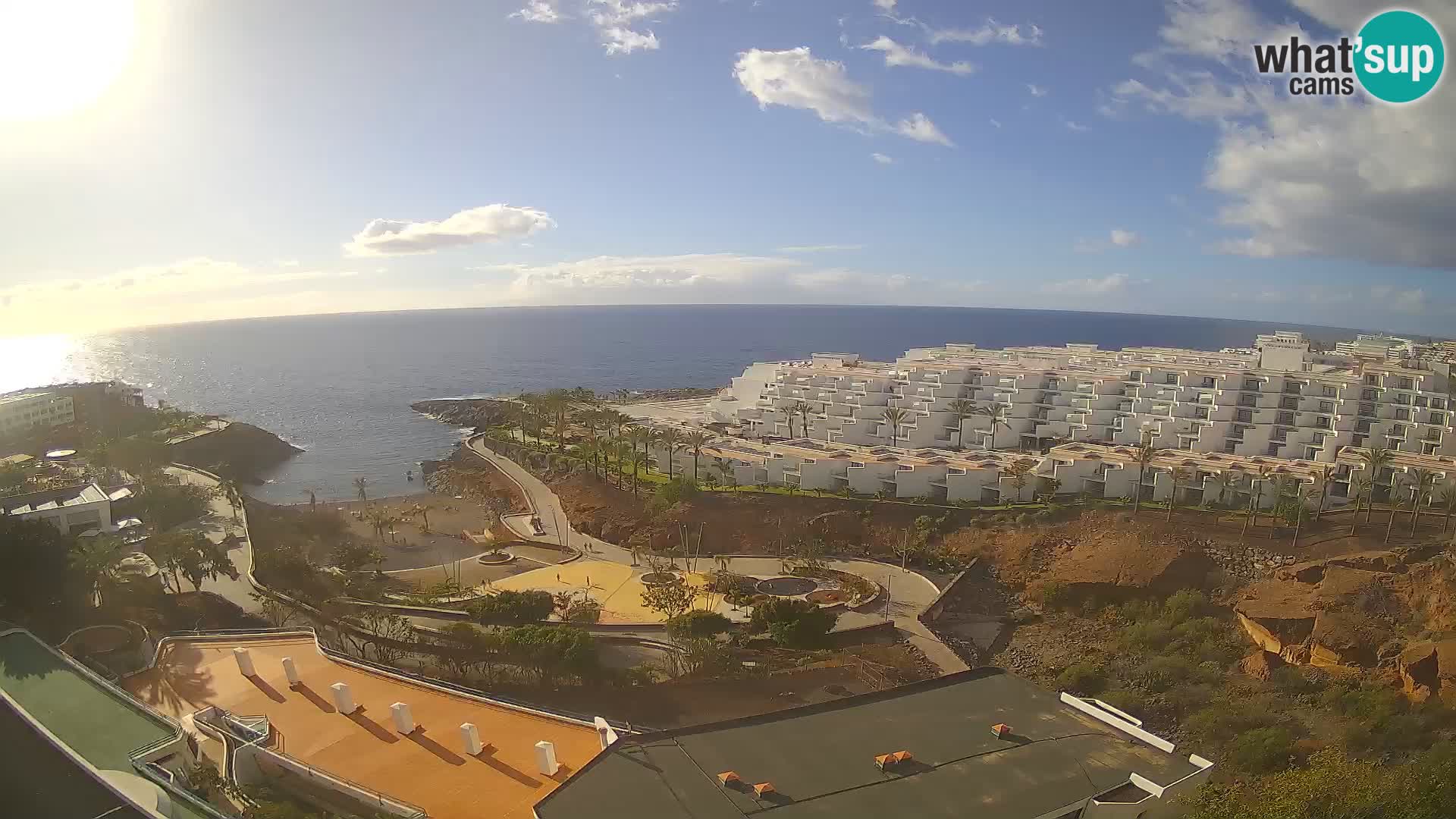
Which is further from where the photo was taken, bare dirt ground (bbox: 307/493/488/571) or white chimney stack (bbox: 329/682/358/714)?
bare dirt ground (bbox: 307/493/488/571)

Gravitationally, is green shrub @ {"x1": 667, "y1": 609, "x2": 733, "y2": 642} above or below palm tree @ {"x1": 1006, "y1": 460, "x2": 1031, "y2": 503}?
below

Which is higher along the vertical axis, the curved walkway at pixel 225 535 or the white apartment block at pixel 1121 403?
the white apartment block at pixel 1121 403

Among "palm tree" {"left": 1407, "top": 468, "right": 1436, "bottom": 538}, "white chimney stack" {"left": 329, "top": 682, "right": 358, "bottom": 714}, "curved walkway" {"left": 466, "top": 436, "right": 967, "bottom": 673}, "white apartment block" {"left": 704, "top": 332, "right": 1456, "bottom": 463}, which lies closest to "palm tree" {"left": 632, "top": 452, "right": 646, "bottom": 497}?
"curved walkway" {"left": 466, "top": 436, "right": 967, "bottom": 673}

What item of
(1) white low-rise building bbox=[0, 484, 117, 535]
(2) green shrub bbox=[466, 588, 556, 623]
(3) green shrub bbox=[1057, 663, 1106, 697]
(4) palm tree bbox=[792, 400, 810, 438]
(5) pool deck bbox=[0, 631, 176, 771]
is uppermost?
(4) palm tree bbox=[792, 400, 810, 438]

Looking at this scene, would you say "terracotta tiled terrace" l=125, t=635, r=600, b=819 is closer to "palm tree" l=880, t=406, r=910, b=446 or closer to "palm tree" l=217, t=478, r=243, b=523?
"palm tree" l=217, t=478, r=243, b=523

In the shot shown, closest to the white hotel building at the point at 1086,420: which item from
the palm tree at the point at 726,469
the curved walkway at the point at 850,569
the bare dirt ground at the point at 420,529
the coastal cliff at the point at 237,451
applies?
the palm tree at the point at 726,469

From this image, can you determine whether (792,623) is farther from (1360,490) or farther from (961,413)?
(1360,490)

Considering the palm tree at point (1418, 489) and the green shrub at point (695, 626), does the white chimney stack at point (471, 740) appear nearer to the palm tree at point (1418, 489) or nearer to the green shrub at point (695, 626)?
the green shrub at point (695, 626)
